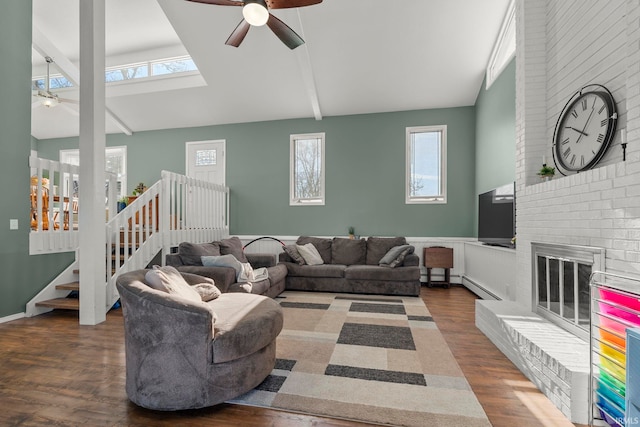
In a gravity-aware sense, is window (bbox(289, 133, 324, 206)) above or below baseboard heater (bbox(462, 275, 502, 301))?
above

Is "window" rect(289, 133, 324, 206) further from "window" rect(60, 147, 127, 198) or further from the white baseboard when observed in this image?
the white baseboard

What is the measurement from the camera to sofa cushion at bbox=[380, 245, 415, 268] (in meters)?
5.09

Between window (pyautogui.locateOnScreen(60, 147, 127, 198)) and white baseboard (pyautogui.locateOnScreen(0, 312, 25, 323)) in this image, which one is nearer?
white baseboard (pyautogui.locateOnScreen(0, 312, 25, 323))

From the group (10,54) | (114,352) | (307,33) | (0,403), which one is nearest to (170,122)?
(10,54)

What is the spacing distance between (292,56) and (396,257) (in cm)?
375

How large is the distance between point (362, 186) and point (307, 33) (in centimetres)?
288

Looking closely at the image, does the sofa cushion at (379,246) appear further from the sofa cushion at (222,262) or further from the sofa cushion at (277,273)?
the sofa cushion at (222,262)

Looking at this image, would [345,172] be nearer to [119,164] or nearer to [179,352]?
[179,352]

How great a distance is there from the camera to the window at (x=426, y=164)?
6.10 metres

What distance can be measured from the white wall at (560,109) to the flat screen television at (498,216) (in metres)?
0.60

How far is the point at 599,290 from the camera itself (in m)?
2.07

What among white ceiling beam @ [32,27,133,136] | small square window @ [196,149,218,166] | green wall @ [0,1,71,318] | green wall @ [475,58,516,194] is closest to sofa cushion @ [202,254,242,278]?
green wall @ [0,1,71,318]

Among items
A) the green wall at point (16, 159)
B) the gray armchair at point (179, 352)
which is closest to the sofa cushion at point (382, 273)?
the gray armchair at point (179, 352)

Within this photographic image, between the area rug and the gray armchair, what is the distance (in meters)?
0.26
